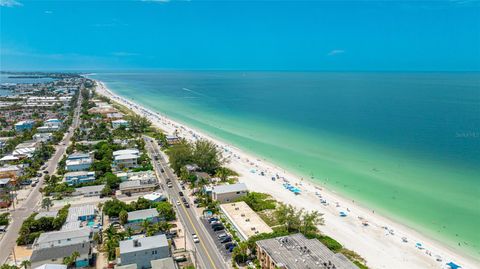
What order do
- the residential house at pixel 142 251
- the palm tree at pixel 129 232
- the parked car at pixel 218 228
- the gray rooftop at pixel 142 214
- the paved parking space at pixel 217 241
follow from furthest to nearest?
the gray rooftop at pixel 142 214 → the parked car at pixel 218 228 → the palm tree at pixel 129 232 → the paved parking space at pixel 217 241 → the residential house at pixel 142 251

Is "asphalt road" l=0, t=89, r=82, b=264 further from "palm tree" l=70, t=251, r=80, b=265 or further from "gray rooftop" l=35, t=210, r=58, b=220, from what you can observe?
"palm tree" l=70, t=251, r=80, b=265

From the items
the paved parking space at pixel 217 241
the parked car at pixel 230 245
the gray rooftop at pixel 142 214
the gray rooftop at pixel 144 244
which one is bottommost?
the paved parking space at pixel 217 241

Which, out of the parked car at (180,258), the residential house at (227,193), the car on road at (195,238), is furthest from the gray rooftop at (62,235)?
the residential house at (227,193)

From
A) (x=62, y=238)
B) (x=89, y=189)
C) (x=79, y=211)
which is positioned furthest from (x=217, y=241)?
(x=89, y=189)

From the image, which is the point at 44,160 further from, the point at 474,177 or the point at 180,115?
the point at 474,177

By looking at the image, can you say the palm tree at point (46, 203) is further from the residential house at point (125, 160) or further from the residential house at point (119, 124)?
the residential house at point (119, 124)

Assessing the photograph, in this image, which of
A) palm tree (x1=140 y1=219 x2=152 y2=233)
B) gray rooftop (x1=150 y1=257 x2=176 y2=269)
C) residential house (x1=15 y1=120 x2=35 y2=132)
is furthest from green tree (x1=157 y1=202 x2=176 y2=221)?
residential house (x1=15 y1=120 x2=35 y2=132)

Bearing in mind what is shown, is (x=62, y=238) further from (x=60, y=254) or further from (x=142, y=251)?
(x=142, y=251)
